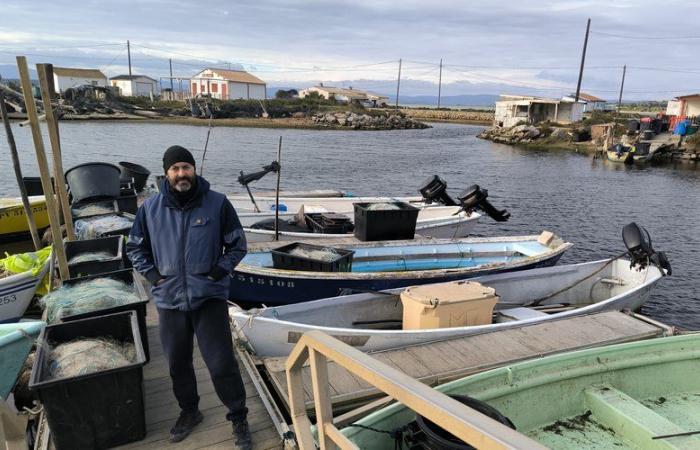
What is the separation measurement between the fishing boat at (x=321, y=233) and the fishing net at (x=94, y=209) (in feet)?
8.98

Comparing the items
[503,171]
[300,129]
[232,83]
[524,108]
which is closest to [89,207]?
[503,171]

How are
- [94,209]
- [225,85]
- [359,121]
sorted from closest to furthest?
[94,209]
[359,121]
[225,85]

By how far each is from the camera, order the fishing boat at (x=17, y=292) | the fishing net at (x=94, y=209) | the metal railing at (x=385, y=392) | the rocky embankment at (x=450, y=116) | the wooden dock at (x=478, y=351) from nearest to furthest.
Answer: the metal railing at (x=385, y=392)
the wooden dock at (x=478, y=351)
the fishing boat at (x=17, y=292)
the fishing net at (x=94, y=209)
the rocky embankment at (x=450, y=116)

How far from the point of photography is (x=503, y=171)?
32312mm

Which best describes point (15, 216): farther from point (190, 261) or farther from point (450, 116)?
point (450, 116)

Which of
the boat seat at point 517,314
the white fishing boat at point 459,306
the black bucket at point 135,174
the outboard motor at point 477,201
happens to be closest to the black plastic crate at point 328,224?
the outboard motor at point 477,201

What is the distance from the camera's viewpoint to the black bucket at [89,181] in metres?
9.54

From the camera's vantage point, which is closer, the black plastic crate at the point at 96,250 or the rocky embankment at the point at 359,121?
the black plastic crate at the point at 96,250

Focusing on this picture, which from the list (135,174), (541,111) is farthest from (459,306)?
(541,111)

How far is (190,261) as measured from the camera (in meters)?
3.35

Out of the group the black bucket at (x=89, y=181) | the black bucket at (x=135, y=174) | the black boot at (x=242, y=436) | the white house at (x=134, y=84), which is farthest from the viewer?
the white house at (x=134, y=84)

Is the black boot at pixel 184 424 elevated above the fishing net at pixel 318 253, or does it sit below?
below

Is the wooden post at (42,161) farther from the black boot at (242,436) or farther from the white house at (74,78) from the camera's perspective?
the white house at (74,78)

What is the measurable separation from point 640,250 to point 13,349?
9.03 metres
